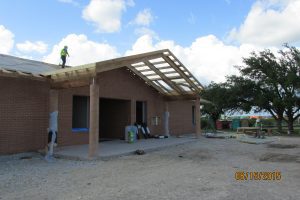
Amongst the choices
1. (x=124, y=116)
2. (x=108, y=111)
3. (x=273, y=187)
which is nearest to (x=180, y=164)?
(x=273, y=187)

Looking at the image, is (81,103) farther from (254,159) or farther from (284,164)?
(284,164)

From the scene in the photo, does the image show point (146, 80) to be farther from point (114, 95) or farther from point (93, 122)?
point (93, 122)

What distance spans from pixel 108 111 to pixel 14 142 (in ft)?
27.1

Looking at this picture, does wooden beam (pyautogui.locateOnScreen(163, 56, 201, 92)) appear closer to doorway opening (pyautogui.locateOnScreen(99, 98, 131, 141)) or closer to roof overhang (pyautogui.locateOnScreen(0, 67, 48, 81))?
doorway opening (pyautogui.locateOnScreen(99, 98, 131, 141))

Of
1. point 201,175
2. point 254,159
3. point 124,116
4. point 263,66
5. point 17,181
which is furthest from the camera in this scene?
point 263,66

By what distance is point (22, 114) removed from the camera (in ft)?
41.4

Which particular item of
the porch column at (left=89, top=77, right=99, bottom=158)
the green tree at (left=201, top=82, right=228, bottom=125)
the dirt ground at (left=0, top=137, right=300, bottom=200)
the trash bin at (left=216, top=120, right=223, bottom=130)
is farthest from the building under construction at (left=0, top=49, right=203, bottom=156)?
the trash bin at (left=216, top=120, right=223, bottom=130)

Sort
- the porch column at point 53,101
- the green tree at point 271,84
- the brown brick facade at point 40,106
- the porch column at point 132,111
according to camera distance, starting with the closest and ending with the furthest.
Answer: the brown brick facade at point 40,106
the porch column at point 53,101
the porch column at point 132,111
the green tree at point 271,84

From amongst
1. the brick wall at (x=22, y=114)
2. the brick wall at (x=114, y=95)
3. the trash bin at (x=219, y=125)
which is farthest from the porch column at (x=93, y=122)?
the trash bin at (x=219, y=125)

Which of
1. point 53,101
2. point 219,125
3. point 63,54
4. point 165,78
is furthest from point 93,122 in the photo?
point 219,125

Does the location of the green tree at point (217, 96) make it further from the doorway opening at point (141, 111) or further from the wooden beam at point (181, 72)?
the doorway opening at point (141, 111)

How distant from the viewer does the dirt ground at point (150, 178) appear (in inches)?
263

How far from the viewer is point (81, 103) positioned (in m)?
16.0

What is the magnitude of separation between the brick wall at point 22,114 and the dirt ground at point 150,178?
0.68 meters
